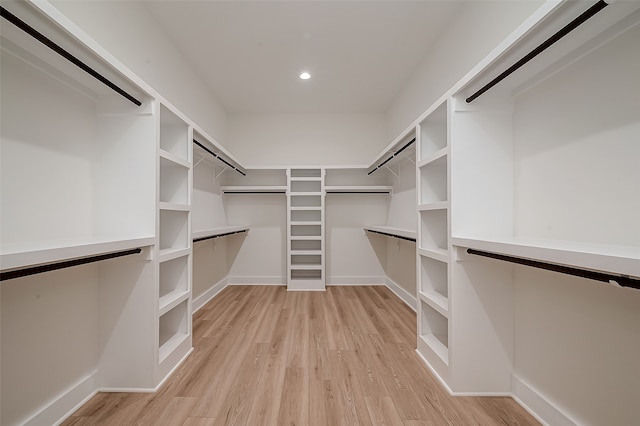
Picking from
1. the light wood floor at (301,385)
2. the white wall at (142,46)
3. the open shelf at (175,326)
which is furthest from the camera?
the open shelf at (175,326)

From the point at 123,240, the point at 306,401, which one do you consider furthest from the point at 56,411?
the point at 306,401

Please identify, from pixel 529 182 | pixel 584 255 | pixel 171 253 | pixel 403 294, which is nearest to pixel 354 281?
pixel 403 294

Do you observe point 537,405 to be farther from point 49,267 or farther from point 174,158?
point 174,158

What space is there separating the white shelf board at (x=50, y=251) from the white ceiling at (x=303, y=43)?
79.5 inches

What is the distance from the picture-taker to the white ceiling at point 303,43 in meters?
2.19

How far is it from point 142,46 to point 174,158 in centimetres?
105

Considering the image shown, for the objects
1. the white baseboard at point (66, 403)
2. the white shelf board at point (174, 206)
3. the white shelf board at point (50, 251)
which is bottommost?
the white baseboard at point (66, 403)

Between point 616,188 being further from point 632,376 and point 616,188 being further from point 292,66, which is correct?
point 292,66

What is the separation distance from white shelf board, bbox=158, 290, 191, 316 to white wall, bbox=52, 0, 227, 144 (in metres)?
1.69

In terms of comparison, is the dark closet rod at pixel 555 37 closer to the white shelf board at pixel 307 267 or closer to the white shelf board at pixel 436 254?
the white shelf board at pixel 436 254

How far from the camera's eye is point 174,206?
5.98ft

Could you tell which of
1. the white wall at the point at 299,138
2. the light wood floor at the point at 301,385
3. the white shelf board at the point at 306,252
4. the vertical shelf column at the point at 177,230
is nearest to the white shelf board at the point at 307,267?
the white shelf board at the point at 306,252

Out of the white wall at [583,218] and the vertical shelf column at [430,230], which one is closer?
the white wall at [583,218]

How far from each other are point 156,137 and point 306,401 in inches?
69.5
